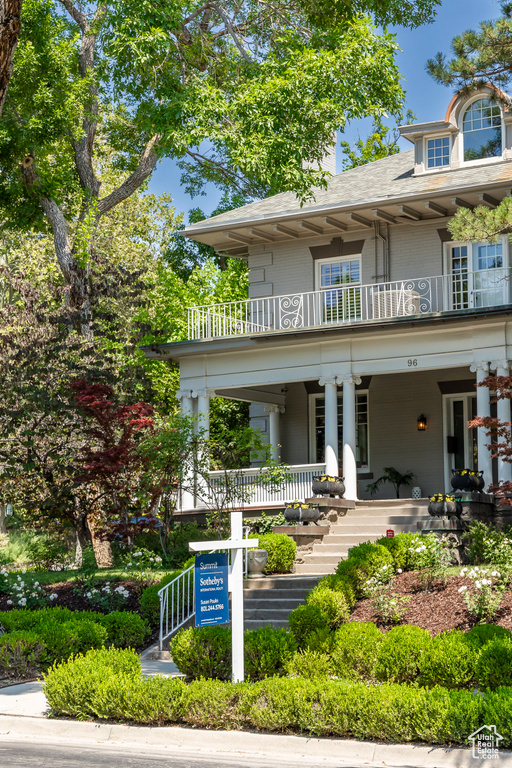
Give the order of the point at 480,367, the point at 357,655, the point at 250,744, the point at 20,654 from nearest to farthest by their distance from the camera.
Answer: the point at 250,744
the point at 357,655
the point at 20,654
the point at 480,367

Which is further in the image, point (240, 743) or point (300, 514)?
point (300, 514)

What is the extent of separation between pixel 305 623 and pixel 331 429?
9.52 m

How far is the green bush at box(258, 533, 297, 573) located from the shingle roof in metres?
8.07

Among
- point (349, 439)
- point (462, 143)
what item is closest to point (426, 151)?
point (462, 143)

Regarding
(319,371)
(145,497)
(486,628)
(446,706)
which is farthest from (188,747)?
(319,371)

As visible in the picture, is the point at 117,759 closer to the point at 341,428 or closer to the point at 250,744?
the point at 250,744

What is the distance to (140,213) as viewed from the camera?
3556 centimetres

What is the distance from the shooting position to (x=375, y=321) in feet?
63.0

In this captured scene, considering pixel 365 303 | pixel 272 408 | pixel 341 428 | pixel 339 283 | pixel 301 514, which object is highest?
pixel 339 283

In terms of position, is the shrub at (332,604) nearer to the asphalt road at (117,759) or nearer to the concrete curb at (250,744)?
the concrete curb at (250,744)

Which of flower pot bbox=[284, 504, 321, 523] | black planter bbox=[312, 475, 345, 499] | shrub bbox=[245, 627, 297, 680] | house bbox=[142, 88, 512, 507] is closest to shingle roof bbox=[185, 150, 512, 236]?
house bbox=[142, 88, 512, 507]

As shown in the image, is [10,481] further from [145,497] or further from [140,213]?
[140,213]

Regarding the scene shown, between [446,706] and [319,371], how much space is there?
42.6 feet

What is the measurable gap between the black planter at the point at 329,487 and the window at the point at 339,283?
474cm
